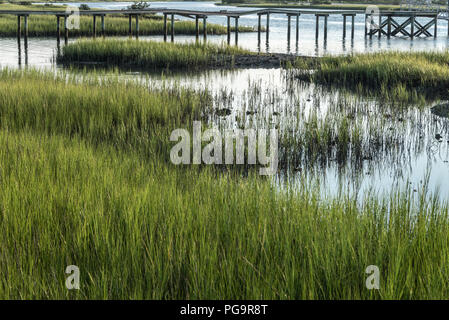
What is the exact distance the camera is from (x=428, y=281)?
3270mm

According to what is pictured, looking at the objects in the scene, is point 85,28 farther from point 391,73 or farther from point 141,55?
point 391,73

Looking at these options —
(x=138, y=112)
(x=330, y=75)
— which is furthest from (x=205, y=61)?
(x=138, y=112)

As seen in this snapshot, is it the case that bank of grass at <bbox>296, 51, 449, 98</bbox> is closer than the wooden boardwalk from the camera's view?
Yes

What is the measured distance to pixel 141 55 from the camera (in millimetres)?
20219

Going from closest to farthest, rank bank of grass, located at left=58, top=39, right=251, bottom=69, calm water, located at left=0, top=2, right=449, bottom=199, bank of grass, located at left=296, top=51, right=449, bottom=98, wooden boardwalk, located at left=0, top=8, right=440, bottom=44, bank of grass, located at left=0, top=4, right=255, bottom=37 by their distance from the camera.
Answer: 1. calm water, located at left=0, top=2, right=449, bottom=199
2. bank of grass, located at left=296, top=51, right=449, bottom=98
3. bank of grass, located at left=58, top=39, right=251, bottom=69
4. wooden boardwalk, located at left=0, top=8, right=440, bottom=44
5. bank of grass, located at left=0, top=4, right=255, bottom=37

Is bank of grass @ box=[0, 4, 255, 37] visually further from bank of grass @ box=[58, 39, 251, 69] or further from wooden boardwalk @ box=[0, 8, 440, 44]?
bank of grass @ box=[58, 39, 251, 69]

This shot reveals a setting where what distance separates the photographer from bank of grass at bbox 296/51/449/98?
14711mm

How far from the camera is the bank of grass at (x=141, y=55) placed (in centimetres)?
2020

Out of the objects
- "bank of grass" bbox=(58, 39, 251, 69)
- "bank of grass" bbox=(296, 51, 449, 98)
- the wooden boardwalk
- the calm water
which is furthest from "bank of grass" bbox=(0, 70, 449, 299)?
the wooden boardwalk

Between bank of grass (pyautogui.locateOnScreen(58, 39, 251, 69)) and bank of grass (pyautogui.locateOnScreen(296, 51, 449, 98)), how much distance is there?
4.36m

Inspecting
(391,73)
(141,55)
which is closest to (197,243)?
(391,73)

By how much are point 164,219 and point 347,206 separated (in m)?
1.45

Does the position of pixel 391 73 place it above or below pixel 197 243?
above

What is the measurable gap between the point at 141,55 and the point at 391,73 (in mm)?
8659
